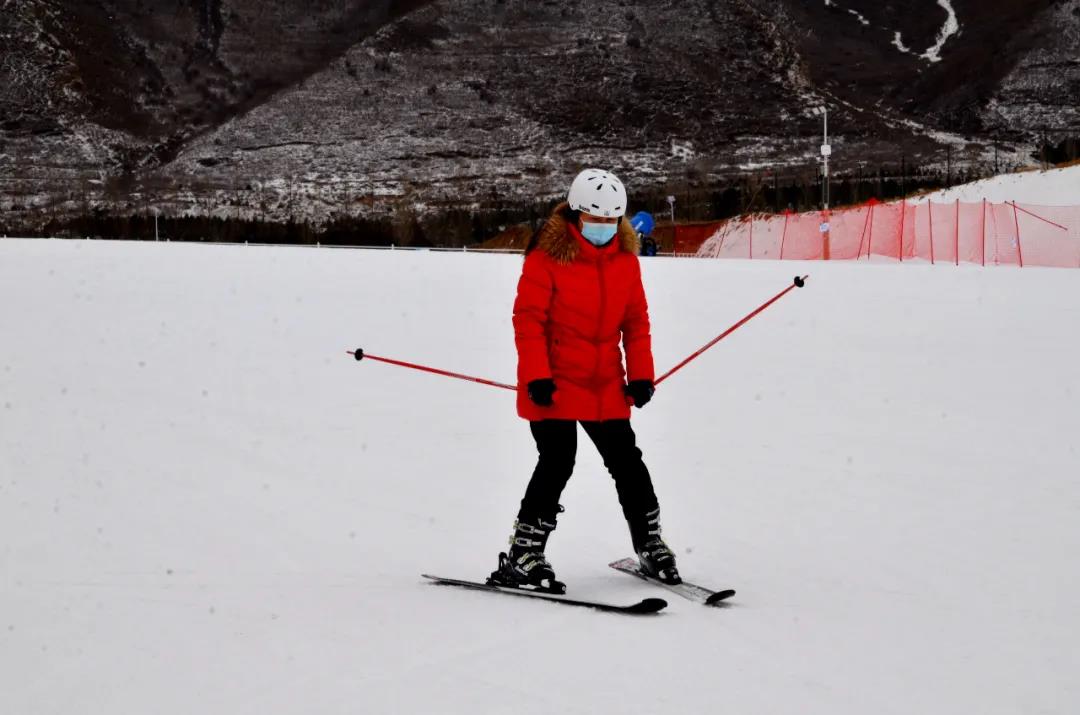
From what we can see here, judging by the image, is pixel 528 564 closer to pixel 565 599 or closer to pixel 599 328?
pixel 565 599

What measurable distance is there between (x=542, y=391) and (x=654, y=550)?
0.94m

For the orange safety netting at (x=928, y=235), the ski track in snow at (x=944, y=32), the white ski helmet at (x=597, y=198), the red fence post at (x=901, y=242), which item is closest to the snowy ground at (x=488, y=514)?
the white ski helmet at (x=597, y=198)

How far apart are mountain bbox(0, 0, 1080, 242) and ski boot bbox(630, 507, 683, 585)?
56.6 m

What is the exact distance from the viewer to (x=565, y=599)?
4.70m

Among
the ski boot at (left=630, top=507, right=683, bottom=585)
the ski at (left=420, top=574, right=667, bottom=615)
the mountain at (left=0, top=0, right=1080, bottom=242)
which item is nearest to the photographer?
the ski at (left=420, top=574, right=667, bottom=615)

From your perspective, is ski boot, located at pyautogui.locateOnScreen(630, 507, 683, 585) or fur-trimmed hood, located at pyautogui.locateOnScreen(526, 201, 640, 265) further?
ski boot, located at pyautogui.locateOnScreen(630, 507, 683, 585)

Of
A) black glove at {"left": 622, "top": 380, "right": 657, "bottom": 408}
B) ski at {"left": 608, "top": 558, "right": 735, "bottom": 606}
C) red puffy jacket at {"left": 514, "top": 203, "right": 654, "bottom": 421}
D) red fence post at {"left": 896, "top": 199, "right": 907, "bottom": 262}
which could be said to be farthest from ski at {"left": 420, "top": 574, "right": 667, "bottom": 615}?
red fence post at {"left": 896, "top": 199, "right": 907, "bottom": 262}

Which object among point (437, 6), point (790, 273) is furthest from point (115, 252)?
point (437, 6)

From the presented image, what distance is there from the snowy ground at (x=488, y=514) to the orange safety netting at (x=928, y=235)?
32.0ft

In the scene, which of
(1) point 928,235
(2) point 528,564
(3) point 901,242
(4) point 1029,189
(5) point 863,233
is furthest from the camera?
(4) point 1029,189

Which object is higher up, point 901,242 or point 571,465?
point 901,242

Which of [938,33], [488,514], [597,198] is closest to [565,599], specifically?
[597,198]

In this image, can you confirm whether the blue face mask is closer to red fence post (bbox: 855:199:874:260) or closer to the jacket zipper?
the jacket zipper

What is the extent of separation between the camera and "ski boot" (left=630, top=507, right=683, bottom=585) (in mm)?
4980
